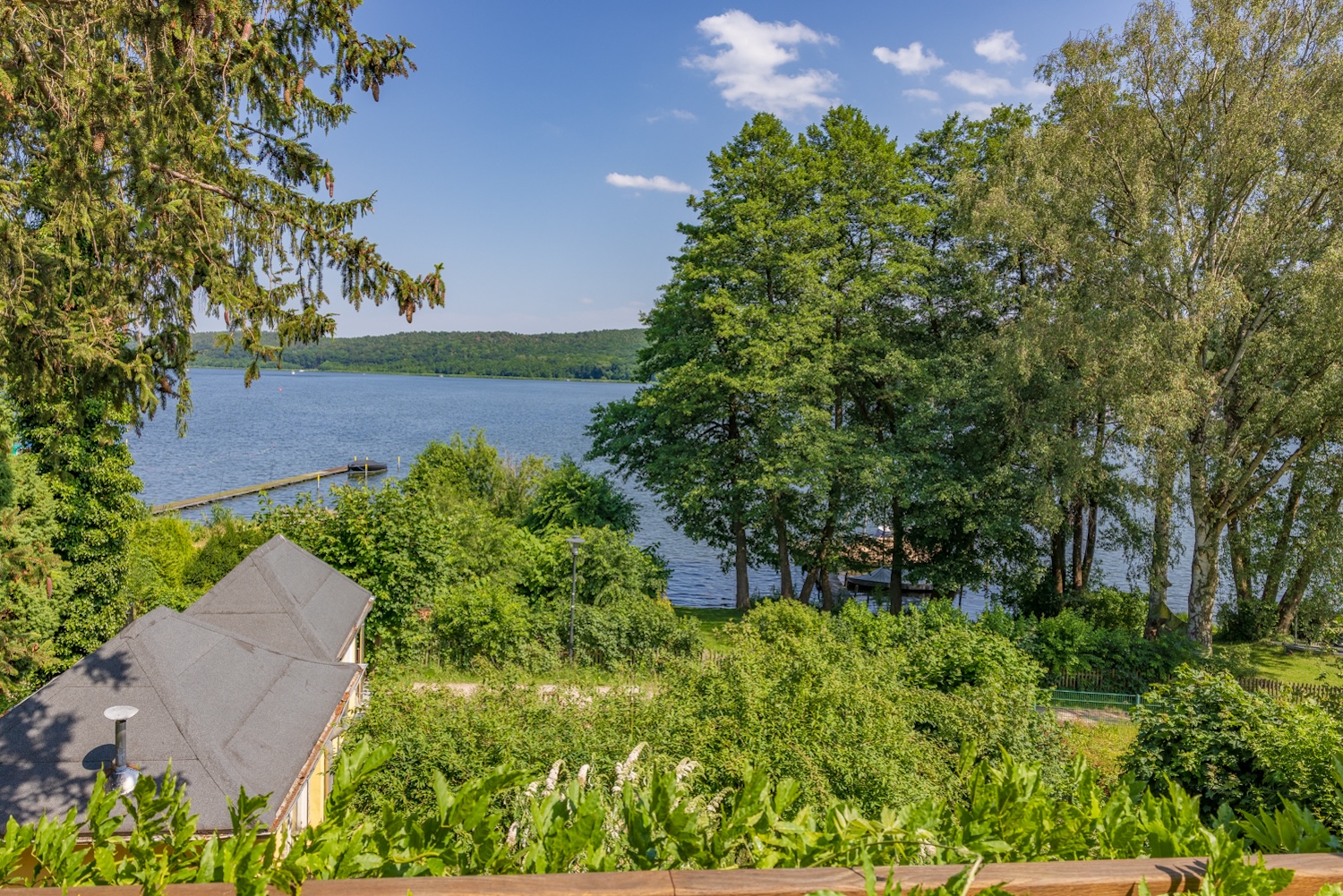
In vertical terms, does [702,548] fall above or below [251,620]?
below

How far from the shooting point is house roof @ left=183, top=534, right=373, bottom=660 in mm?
11828

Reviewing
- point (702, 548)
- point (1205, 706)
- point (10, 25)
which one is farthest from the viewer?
point (702, 548)

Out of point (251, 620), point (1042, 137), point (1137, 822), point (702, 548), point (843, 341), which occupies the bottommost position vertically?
point (702, 548)

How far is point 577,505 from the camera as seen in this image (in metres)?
26.3

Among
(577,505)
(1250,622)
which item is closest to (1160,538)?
(1250,622)

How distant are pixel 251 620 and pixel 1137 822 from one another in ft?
40.4

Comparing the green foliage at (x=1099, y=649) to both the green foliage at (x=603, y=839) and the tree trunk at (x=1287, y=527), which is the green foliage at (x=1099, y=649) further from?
the green foliage at (x=603, y=839)

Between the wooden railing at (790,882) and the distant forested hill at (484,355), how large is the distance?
16374 cm

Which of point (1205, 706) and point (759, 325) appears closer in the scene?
point (1205, 706)

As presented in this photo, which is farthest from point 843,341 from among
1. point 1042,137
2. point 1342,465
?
point 1342,465

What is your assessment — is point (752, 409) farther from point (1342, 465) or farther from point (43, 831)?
point (43, 831)

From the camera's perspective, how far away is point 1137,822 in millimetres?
2348

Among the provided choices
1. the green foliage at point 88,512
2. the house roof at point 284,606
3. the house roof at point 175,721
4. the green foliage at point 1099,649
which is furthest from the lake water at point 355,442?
the green foliage at point 1099,649

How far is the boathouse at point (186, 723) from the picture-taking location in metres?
7.02
